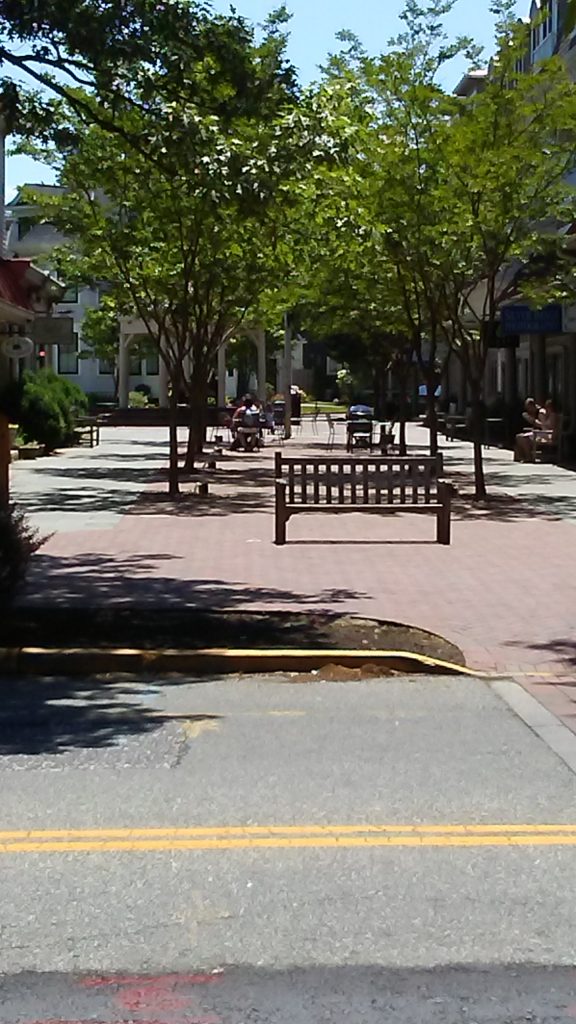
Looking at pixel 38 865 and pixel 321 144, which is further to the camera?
pixel 321 144

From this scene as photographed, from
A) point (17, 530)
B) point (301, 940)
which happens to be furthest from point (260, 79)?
point (301, 940)

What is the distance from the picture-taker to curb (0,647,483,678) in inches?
415

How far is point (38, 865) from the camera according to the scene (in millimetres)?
6152

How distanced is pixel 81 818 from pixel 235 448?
35234 mm

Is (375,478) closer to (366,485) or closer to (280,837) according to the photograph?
(366,485)

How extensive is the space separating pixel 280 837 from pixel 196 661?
4.10m

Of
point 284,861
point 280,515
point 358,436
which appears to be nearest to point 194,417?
point 358,436

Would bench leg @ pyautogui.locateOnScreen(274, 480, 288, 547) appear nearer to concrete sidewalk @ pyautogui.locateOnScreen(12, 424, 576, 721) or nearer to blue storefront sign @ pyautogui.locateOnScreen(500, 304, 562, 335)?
concrete sidewalk @ pyautogui.locateOnScreen(12, 424, 576, 721)

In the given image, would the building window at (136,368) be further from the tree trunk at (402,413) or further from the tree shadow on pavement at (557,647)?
the tree shadow on pavement at (557,647)

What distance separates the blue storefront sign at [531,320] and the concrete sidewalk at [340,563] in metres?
6.86

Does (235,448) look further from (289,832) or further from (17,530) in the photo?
(289,832)

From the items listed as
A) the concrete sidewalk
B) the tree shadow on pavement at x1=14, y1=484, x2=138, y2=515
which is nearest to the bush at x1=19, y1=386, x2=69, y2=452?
the concrete sidewalk

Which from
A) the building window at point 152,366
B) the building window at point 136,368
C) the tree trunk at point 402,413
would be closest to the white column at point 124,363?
the building window at point 152,366

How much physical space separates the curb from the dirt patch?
0.17 meters
